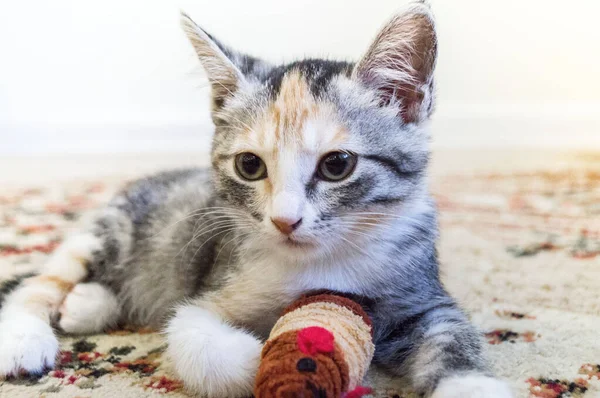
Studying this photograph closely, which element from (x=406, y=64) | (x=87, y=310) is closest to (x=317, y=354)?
(x=406, y=64)

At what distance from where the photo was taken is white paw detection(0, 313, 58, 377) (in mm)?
1043

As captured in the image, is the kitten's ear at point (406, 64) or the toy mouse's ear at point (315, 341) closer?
the toy mouse's ear at point (315, 341)

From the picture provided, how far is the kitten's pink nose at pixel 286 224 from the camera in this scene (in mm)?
936

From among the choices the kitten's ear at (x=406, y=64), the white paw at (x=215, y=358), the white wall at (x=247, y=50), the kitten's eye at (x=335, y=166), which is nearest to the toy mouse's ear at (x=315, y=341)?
the white paw at (x=215, y=358)

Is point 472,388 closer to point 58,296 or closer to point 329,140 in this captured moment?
point 329,140

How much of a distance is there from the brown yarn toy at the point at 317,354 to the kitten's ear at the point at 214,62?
49 cm

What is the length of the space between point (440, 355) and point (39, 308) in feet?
2.76

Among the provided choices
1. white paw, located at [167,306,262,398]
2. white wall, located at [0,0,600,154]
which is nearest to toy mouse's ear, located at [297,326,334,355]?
white paw, located at [167,306,262,398]

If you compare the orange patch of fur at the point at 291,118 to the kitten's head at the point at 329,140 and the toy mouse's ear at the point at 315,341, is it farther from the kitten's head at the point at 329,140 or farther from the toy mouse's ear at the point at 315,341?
the toy mouse's ear at the point at 315,341

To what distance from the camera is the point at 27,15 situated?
3.25 metres

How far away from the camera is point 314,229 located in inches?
38.0

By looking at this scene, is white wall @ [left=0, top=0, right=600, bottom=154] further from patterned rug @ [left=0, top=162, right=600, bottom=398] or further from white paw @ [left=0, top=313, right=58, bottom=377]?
white paw @ [left=0, top=313, right=58, bottom=377]

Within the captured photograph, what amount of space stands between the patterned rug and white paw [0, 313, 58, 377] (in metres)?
0.03

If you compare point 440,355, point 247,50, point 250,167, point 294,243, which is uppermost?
point 247,50
